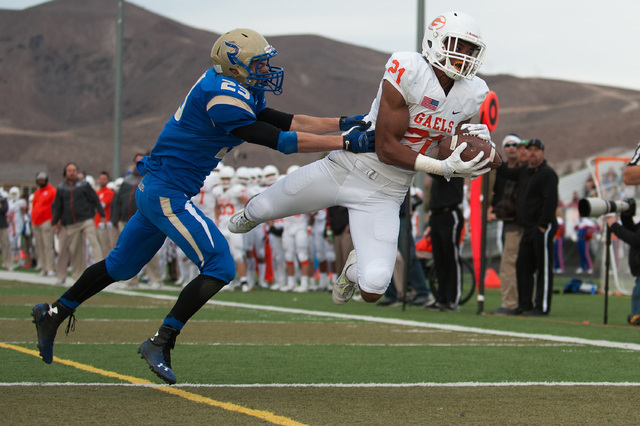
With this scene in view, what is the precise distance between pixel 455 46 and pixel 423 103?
394 mm

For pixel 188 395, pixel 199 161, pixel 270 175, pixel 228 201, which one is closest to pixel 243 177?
pixel 270 175

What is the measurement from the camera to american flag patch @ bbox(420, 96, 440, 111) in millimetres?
6137

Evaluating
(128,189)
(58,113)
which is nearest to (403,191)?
(128,189)

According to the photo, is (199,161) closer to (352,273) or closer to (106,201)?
(352,273)

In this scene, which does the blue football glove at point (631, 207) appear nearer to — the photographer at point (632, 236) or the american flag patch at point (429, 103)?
the photographer at point (632, 236)

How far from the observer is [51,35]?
500ft

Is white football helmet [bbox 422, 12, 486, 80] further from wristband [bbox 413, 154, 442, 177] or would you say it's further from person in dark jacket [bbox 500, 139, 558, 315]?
person in dark jacket [bbox 500, 139, 558, 315]

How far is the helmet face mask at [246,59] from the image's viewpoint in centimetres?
593

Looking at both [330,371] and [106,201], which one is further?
[106,201]

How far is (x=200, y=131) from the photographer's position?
592 centimetres

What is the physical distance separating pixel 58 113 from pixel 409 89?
13643 cm

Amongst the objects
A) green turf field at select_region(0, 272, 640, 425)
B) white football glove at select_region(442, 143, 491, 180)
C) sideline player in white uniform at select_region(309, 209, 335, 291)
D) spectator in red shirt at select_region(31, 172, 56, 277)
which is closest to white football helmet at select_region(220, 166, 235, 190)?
sideline player in white uniform at select_region(309, 209, 335, 291)

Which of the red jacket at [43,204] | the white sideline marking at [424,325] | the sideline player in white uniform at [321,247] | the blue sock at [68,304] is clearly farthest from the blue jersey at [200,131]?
the red jacket at [43,204]

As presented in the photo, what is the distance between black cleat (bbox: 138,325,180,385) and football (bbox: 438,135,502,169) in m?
1.94
